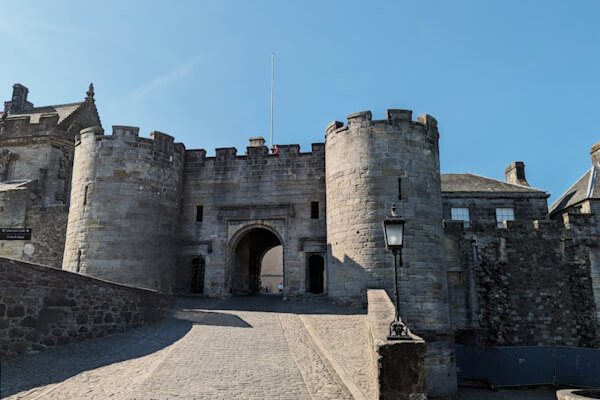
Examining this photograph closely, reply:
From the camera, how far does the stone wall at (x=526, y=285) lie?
68.4 ft

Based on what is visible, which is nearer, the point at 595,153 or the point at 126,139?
the point at 126,139

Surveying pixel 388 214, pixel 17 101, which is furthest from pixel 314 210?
pixel 17 101

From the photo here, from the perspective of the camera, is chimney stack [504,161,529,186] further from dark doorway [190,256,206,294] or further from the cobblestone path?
dark doorway [190,256,206,294]

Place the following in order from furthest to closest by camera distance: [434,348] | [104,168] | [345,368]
Answer: [104,168] < [434,348] < [345,368]

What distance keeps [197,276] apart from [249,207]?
3589 mm

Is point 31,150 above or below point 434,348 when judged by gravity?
above

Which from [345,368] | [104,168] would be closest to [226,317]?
[345,368]

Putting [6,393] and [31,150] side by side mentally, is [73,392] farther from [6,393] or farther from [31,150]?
[31,150]

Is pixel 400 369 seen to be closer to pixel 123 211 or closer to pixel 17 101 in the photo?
pixel 123 211

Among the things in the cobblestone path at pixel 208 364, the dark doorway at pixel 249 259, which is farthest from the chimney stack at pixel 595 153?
the cobblestone path at pixel 208 364

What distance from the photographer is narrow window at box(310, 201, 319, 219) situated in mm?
18481

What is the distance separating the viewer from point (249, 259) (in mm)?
22266

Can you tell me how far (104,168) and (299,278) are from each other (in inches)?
332

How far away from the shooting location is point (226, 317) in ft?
45.6
